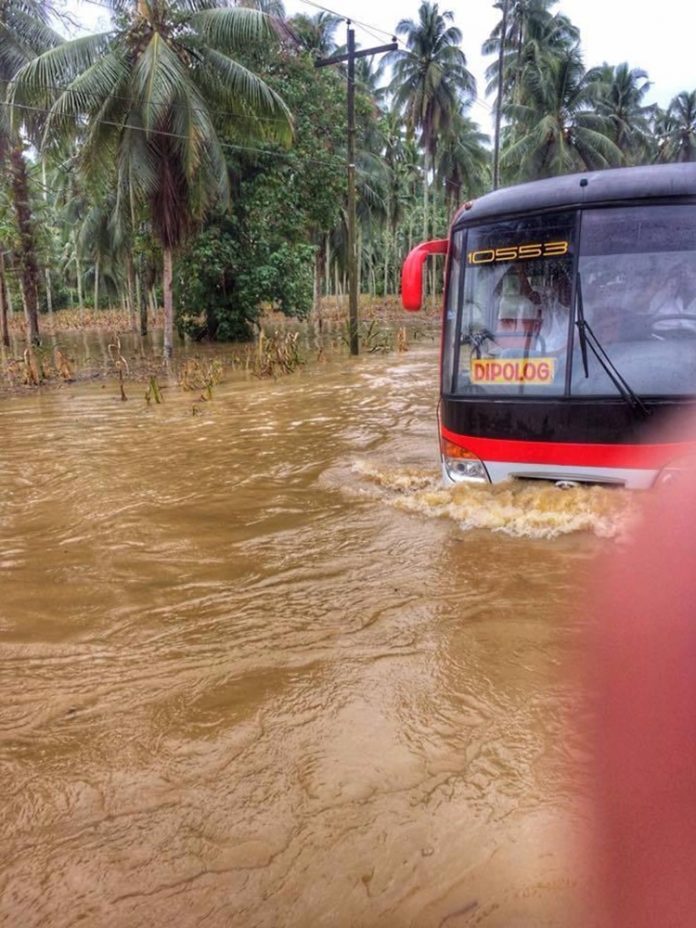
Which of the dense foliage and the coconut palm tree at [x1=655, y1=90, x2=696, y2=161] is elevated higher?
the coconut palm tree at [x1=655, y1=90, x2=696, y2=161]

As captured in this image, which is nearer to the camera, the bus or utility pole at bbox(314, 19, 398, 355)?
the bus

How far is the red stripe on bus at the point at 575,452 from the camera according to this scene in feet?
14.0

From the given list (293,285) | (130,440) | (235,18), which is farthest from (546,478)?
(293,285)

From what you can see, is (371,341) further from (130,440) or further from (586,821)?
(586,821)

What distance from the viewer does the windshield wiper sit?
430 centimetres

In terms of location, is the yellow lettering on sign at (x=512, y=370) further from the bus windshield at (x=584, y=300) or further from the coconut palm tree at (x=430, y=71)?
the coconut palm tree at (x=430, y=71)

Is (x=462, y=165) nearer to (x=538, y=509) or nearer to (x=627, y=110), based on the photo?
(x=627, y=110)

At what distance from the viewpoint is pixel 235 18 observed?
14.6 metres

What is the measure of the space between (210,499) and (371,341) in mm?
15048

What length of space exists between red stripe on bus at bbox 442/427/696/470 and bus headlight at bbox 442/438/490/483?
0.17 feet

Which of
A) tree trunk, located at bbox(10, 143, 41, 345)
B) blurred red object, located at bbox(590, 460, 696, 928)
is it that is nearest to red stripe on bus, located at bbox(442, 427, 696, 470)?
blurred red object, located at bbox(590, 460, 696, 928)

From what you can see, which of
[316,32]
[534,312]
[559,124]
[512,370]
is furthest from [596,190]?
[559,124]

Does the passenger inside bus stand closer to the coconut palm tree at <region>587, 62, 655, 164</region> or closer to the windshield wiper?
the windshield wiper

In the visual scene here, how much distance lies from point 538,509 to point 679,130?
48.7 meters
